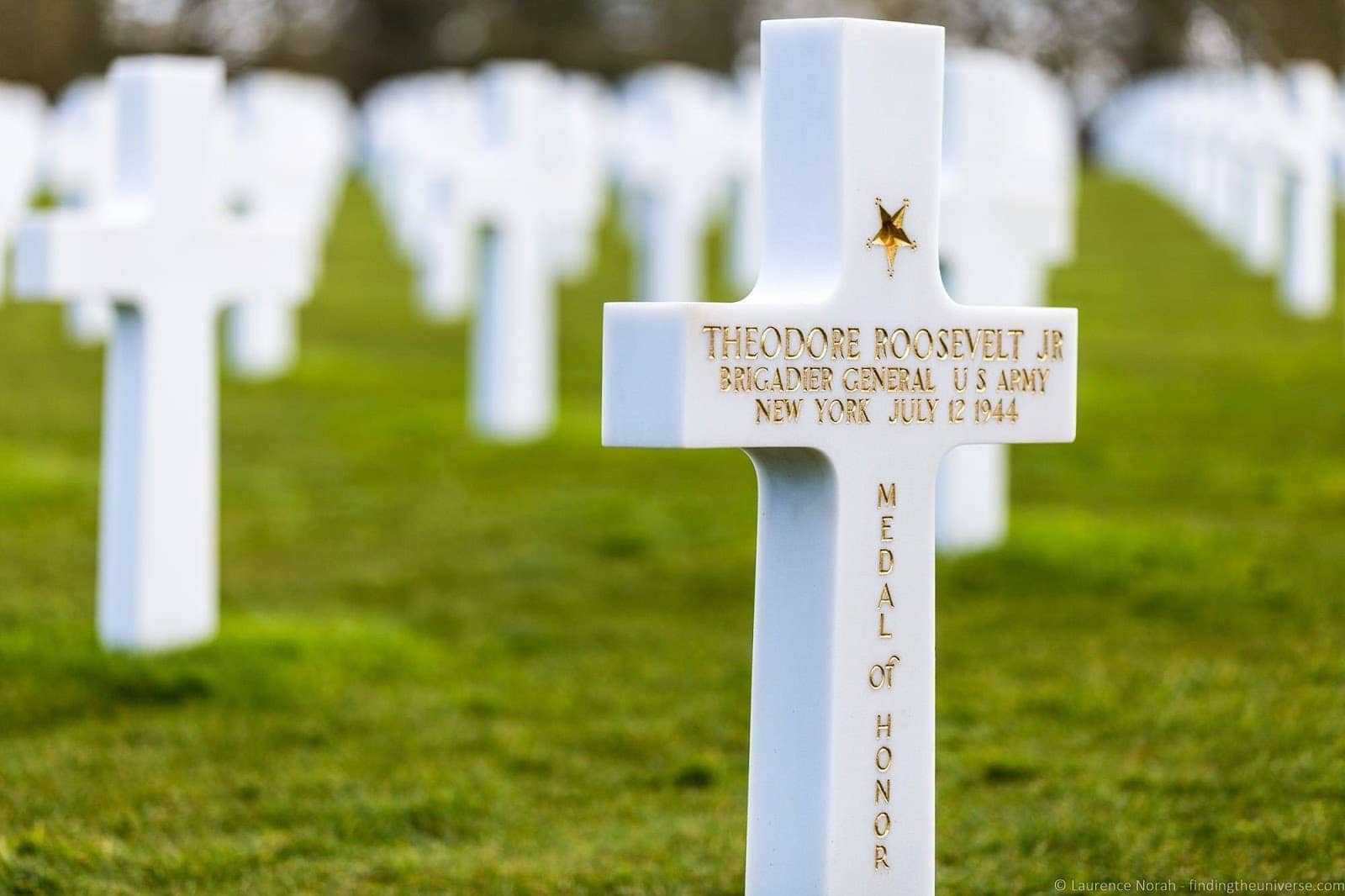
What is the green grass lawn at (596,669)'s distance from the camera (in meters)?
4.50

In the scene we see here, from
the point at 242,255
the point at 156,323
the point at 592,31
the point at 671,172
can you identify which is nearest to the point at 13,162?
the point at 671,172

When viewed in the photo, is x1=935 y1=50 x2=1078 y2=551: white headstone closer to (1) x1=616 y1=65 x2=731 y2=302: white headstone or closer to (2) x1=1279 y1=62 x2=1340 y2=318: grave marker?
(2) x1=1279 y1=62 x2=1340 y2=318: grave marker

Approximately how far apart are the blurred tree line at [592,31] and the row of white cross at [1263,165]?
294 inches

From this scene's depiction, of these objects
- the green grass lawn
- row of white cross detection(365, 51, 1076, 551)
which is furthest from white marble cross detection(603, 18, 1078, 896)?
the green grass lawn

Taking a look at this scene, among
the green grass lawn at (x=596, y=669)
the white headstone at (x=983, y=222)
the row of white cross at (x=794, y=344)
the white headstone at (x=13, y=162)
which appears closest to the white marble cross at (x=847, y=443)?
the row of white cross at (x=794, y=344)

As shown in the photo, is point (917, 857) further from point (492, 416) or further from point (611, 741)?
point (492, 416)

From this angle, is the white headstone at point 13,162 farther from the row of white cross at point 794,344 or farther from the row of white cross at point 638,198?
the row of white cross at point 638,198

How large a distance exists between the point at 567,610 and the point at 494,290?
3.45 meters

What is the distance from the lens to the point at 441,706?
5.86 m

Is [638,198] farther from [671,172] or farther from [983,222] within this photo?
[983,222]

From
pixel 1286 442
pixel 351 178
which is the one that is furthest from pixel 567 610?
pixel 351 178

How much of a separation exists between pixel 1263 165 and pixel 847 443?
38.6 feet

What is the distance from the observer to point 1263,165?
1459 cm

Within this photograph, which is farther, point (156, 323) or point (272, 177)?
point (272, 177)
